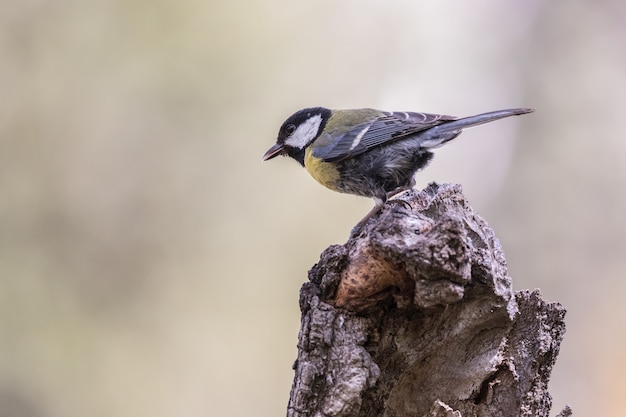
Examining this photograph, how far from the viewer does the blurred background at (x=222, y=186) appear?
3686 millimetres

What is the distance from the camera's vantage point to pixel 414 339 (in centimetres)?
166

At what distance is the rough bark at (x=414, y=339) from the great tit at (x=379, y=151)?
3.31 feet

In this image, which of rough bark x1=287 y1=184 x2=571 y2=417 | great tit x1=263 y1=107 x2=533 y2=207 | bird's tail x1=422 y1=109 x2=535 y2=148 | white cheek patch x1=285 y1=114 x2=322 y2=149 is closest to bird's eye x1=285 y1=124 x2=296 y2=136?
white cheek patch x1=285 y1=114 x2=322 y2=149

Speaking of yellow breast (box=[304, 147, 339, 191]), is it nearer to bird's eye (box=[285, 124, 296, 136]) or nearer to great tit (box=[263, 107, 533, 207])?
great tit (box=[263, 107, 533, 207])

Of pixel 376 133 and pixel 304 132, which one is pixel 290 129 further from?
pixel 376 133

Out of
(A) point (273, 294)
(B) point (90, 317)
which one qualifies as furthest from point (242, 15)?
(B) point (90, 317)

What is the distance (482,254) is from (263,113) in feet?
8.46

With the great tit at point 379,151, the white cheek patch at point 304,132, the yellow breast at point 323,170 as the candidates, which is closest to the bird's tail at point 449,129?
the great tit at point 379,151

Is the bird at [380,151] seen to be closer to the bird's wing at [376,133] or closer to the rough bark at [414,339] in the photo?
the bird's wing at [376,133]

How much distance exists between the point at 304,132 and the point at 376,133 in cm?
47

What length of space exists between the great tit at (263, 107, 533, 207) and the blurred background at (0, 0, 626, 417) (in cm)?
90

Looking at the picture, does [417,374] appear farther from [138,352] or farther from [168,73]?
[168,73]

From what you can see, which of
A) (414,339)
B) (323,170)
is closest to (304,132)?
(323,170)

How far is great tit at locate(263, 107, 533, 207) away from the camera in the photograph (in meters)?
2.71
